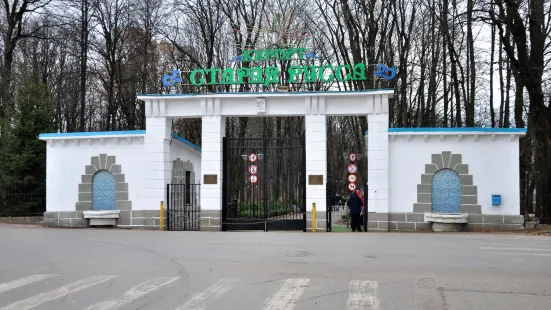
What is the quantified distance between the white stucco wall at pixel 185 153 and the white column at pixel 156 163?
1.17 metres

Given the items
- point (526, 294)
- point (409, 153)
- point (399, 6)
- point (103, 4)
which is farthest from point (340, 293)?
point (103, 4)

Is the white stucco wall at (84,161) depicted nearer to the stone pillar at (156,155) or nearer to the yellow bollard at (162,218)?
the stone pillar at (156,155)

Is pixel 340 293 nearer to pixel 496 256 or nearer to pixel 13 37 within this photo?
pixel 496 256

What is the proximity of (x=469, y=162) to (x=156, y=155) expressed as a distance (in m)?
11.8

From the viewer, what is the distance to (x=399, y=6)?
3288 cm

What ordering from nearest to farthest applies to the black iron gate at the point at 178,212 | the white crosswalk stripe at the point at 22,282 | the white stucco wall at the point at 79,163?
the white crosswalk stripe at the point at 22,282 < the black iron gate at the point at 178,212 < the white stucco wall at the point at 79,163

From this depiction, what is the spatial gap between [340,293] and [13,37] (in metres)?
34.9

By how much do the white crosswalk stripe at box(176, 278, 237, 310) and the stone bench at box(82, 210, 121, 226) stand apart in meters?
14.1

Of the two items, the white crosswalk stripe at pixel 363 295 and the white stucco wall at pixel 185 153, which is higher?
the white stucco wall at pixel 185 153

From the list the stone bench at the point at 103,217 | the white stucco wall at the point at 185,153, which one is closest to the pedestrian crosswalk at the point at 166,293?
the stone bench at the point at 103,217

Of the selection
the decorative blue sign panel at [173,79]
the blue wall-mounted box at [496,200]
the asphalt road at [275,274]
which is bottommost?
the asphalt road at [275,274]

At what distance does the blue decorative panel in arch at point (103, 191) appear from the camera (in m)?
23.4

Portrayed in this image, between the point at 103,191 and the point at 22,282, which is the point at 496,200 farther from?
the point at 22,282

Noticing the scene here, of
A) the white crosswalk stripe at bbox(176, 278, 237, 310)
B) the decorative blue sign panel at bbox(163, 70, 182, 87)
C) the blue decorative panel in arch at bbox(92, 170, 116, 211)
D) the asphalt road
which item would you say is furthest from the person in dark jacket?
the white crosswalk stripe at bbox(176, 278, 237, 310)
